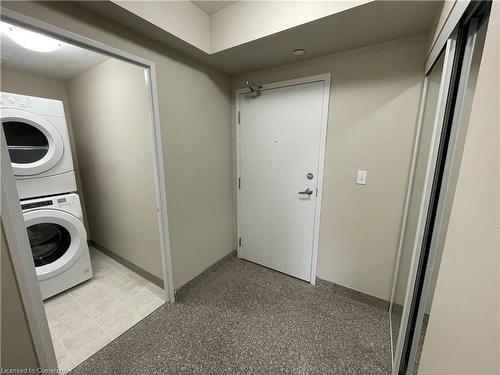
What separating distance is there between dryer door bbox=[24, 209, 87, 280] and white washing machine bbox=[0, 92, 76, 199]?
0.26m

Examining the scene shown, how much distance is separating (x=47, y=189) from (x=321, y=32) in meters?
2.66

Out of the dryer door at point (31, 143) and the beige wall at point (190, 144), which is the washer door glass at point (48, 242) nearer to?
the dryer door at point (31, 143)

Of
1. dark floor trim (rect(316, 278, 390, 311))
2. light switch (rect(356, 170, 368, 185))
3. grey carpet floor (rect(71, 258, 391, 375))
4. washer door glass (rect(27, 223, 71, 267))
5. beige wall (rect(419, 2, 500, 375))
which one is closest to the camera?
beige wall (rect(419, 2, 500, 375))

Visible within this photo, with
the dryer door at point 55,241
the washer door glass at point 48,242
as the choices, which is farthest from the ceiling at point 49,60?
the washer door glass at point 48,242

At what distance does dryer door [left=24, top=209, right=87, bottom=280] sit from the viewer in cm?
187

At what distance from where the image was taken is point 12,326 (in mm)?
977

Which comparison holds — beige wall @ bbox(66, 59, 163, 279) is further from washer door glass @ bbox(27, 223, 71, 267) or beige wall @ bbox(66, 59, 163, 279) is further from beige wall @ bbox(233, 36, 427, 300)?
beige wall @ bbox(233, 36, 427, 300)

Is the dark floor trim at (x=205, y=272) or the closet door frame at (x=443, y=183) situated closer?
the closet door frame at (x=443, y=183)

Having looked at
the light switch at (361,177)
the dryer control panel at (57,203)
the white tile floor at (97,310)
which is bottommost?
the white tile floor at (97,310)

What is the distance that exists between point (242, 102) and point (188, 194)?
3.74 ft

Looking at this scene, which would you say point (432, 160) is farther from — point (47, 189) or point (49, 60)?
point (49, 60)

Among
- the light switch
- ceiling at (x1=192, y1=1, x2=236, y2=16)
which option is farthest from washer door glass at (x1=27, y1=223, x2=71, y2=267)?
the light switch

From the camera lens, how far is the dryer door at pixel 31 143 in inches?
69.6

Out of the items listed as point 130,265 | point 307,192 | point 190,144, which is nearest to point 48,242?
point 130,265
